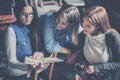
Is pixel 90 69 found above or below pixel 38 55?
below

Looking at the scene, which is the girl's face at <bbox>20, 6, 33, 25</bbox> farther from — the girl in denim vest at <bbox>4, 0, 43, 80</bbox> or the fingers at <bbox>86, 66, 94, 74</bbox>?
the fingers at <bbox>86, 66, 94, 74</bbox>

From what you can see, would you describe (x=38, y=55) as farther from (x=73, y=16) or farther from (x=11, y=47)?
(x=73, y=16)

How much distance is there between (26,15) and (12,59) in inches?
16.2

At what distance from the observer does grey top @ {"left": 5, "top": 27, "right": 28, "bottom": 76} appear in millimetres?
2771

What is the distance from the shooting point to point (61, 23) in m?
2.89

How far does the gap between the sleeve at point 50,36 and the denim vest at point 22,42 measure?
6.6 inches

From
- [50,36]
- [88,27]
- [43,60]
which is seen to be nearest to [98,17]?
[88,27]

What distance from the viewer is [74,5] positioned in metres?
2.89

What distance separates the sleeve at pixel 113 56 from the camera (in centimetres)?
286

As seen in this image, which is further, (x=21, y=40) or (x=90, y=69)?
(x=90, y=69)

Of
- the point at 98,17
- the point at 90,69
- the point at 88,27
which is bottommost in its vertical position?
the point at 90,69

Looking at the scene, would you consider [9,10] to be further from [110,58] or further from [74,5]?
[110,58]

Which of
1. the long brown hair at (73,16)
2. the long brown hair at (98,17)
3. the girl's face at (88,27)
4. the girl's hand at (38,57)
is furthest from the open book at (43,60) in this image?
the long brown hair at (98,17)

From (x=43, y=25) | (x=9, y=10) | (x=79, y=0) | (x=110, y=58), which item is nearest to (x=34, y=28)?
(x=43, y=25)
